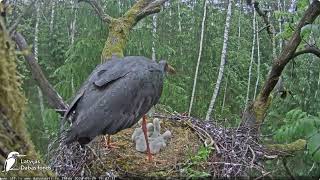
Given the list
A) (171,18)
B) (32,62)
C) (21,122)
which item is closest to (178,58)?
(171,18)

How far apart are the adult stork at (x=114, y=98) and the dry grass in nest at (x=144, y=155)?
0.35 metres

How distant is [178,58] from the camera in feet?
29.2

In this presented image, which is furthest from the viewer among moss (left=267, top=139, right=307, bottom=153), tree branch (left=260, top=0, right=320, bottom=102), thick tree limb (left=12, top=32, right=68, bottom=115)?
moss (left=267, top=139, right=307, bottom=153)

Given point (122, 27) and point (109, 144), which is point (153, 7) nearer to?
point (122, 27)

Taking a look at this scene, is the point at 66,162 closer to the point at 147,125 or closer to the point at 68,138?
the point at 68,138

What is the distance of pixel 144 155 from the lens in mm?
3336

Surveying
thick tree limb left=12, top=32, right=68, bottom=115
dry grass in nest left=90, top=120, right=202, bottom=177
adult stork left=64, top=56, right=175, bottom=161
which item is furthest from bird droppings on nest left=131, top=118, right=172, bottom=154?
thick tree limb left=12, top=32, right=68, bottom=115

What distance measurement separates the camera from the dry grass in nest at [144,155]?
287 centimetres

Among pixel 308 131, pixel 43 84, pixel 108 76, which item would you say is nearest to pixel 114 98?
pixel 108 76

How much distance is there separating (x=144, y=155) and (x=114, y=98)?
806 mm

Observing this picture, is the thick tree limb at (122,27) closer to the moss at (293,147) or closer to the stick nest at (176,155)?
the stick nest at (176,155)

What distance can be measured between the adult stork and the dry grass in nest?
13.6 inches

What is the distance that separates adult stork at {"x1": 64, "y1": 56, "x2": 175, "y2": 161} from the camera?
8.08ft

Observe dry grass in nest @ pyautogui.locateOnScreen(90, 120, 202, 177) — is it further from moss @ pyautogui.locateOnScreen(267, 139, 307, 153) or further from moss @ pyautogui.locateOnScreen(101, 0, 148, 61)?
moss @ pyautogui.locateOnScreen(101, 0, 148, 61)
